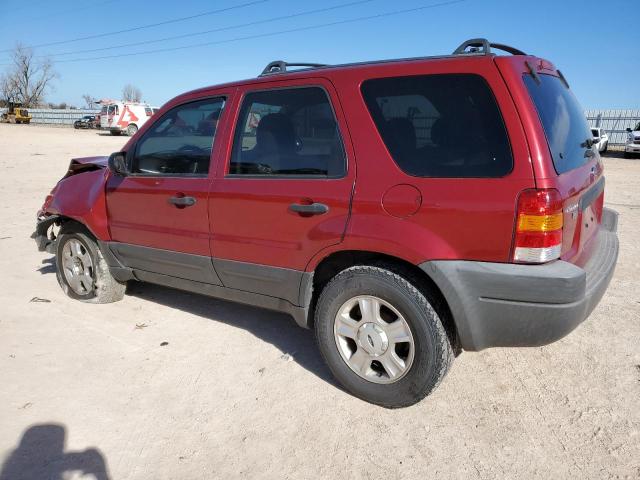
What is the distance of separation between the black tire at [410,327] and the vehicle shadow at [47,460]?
1335 millimetres

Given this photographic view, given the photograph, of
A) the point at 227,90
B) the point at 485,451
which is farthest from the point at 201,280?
the point at 485,451

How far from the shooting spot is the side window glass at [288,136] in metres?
2.77

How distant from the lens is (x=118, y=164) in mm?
3721

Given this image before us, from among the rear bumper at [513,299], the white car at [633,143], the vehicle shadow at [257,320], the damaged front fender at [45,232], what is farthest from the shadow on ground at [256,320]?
the white car at [633,143]

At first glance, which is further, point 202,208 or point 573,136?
point 202,208

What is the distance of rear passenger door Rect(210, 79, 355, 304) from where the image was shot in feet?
8.93

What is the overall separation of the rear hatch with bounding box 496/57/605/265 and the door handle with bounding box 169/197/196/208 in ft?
6.90

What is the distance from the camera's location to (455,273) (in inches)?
92.9

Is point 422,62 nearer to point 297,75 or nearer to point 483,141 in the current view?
point 483,141

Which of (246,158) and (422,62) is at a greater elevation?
(422,62)

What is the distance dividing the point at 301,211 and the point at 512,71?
1316 mm

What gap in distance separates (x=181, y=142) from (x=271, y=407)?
6.54 ft

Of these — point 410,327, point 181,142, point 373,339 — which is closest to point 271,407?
point 373,339

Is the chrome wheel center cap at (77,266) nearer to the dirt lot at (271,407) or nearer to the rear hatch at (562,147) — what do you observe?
the dirt lot at (271,407)
